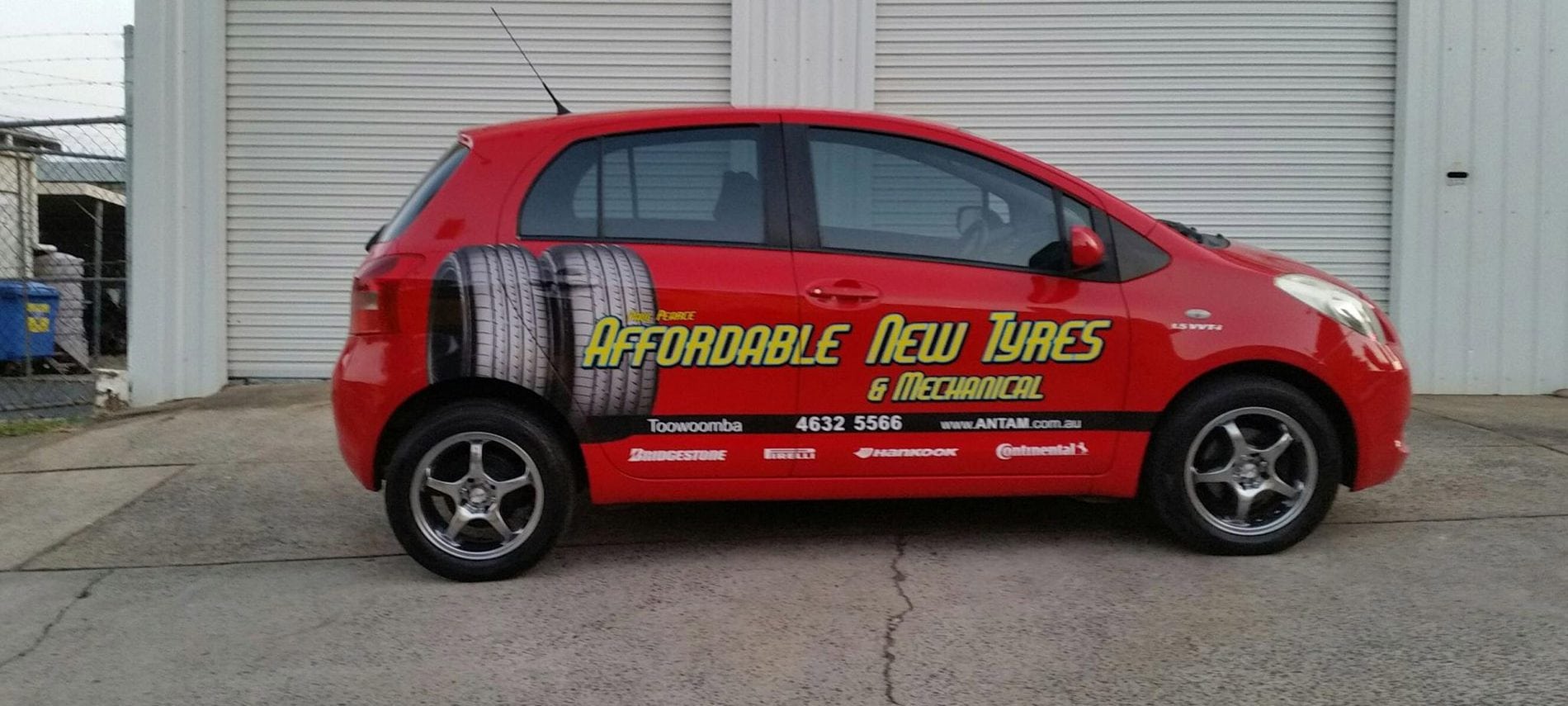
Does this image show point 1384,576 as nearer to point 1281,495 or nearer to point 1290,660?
point 1281,495

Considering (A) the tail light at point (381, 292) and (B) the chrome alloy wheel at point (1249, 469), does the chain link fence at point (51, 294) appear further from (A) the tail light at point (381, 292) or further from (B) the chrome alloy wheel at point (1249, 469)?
(B) the chrome alloy wheel at point (1249, 469)

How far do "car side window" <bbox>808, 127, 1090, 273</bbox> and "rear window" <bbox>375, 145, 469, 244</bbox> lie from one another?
134 cm

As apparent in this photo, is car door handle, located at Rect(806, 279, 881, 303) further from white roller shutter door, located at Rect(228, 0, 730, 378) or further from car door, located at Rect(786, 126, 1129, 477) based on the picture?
white roller shutter door, located at Rect(228, 0, 730, 378)

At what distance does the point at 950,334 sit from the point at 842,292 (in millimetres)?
422

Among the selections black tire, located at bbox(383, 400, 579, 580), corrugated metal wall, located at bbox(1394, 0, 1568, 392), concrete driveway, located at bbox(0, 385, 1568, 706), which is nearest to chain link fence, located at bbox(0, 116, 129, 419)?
concrete driveway, located at bbox(0, 385, 1568, 706)

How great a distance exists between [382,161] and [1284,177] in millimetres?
6338

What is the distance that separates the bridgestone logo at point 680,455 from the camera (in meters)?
4.58

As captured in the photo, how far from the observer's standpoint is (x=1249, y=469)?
4.66 m

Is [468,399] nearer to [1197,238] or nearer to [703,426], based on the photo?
[703,426]

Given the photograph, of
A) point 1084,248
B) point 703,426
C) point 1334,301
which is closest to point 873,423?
point 703,426

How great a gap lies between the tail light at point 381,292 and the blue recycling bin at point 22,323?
282 inches

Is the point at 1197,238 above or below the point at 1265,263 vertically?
above

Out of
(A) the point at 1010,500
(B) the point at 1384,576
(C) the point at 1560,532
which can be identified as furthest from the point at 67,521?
(C) the point at 1560,532

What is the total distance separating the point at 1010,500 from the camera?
5.75m
